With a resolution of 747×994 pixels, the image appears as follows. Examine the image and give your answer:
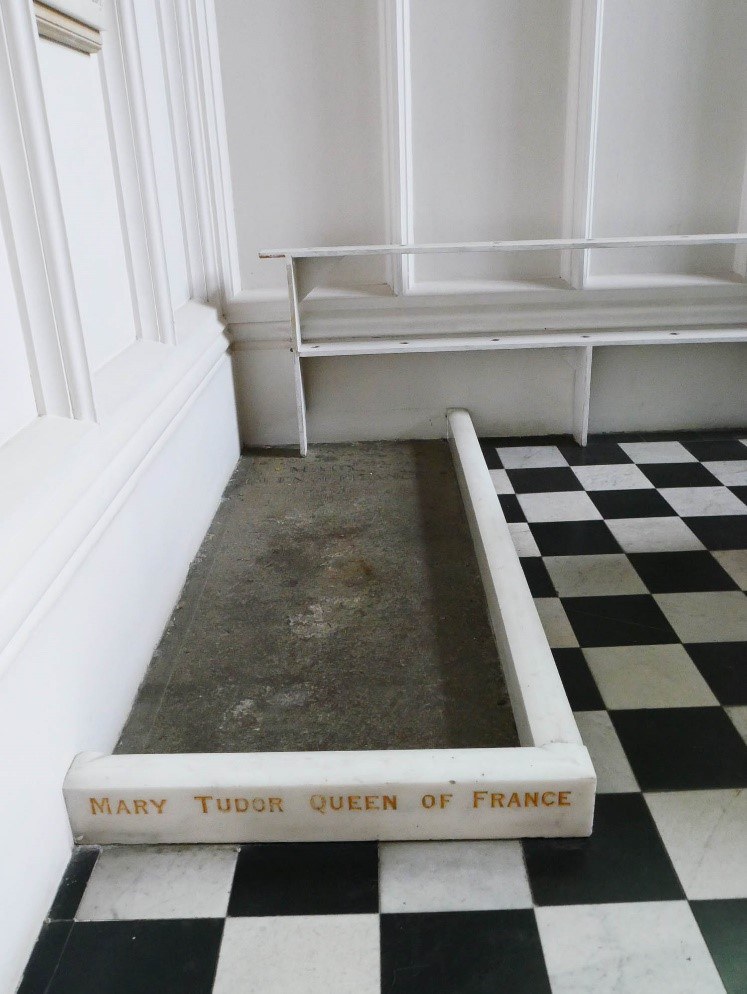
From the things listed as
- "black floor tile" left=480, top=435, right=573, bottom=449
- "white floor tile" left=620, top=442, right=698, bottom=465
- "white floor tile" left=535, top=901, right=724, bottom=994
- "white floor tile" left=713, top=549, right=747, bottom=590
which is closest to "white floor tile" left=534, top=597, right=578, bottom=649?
"white floor tile" left=713, top=549, right=747, bottom=590

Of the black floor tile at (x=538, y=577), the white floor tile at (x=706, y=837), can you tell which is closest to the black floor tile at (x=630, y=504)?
the black floor tile at (x=538, y=577)

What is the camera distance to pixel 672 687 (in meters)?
1.94

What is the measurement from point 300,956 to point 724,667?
3.95 feet

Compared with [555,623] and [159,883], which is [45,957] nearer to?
[159,883]

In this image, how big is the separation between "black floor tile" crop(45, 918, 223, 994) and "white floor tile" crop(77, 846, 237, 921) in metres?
0.02

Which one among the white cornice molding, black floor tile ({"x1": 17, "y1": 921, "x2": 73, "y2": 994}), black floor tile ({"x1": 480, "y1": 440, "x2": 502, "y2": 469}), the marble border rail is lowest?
black floor tile ({"x1": 17, "y1": 921, "x2": 73, "y2": 994})

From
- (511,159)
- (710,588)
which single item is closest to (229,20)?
(511,159)

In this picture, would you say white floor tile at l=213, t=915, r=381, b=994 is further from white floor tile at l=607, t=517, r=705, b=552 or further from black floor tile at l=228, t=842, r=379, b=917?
white floor tile at l=607, t=517, r=705, b=552

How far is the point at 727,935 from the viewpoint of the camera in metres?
1.33

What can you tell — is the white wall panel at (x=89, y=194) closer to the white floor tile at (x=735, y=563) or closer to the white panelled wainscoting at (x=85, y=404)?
the white panelled wainscoting at (x=85, y=404)

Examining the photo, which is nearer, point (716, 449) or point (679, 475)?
point (679, 475)

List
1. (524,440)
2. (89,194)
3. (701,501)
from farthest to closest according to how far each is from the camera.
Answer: (524,440) → (701,501) → (89,194)

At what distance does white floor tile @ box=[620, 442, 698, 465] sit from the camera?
3.36 meters

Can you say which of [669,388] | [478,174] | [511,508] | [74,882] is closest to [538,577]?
[511,508]
